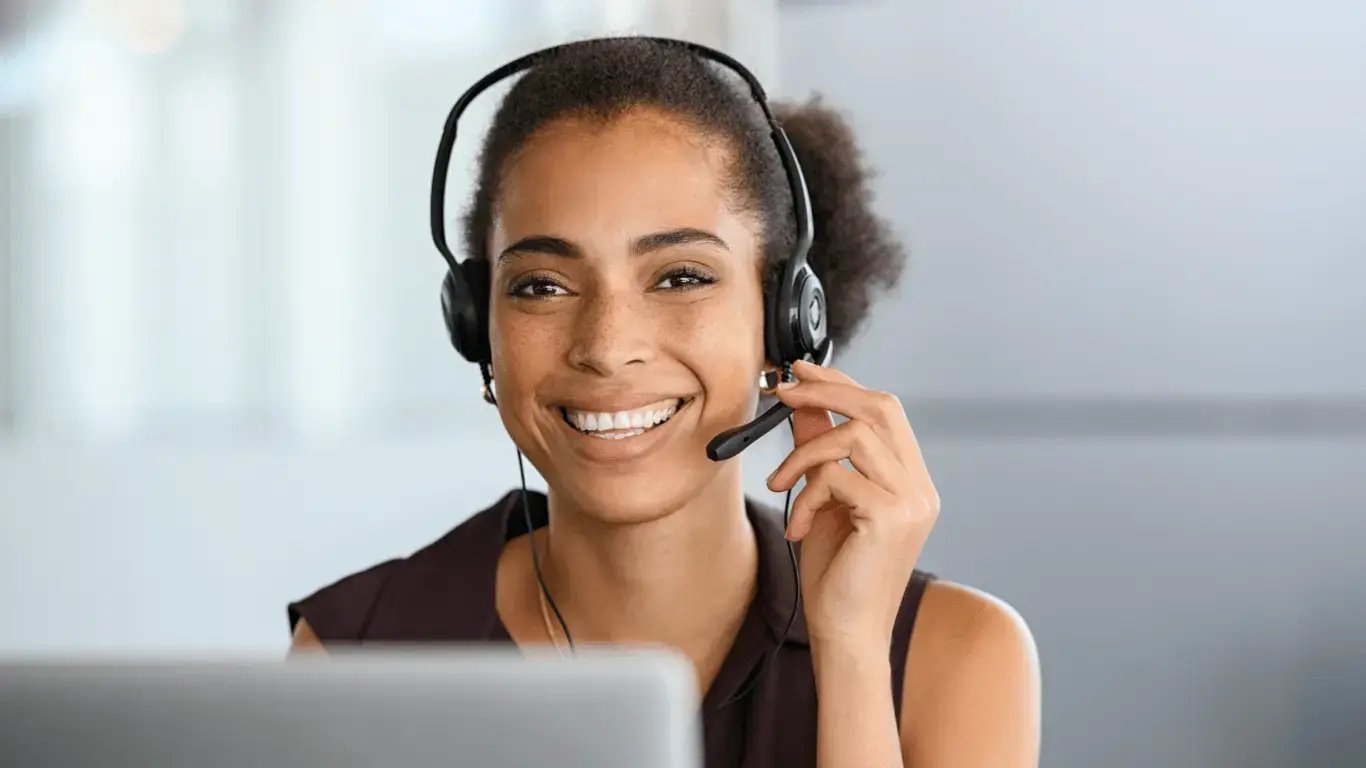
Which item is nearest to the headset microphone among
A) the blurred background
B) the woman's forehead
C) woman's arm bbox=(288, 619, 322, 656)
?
the woman's forehead

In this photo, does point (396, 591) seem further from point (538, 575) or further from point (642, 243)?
point (642, 243)

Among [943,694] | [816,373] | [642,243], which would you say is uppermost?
[642,243]

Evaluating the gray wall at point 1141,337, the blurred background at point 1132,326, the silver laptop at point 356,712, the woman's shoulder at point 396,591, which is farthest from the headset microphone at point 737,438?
the gray wall at point 1141,337

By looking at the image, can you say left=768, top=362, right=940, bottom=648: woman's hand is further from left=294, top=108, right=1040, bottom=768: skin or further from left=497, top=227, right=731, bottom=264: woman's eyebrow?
left=497, top=227, right=731, bottom=264: woman's eyebrow

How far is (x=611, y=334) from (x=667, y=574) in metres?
0.28

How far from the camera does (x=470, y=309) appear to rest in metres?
1.38

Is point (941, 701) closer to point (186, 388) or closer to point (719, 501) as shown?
point (719, 501)

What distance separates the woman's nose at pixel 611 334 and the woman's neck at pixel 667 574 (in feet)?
0.58

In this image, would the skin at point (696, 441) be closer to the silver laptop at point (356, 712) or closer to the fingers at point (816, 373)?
the fingers at point (816, 373)

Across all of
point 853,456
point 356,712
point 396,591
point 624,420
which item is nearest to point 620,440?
point 624,420

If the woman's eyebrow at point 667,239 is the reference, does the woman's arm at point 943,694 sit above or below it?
below

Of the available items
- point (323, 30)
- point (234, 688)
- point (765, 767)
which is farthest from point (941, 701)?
point (323, 30)

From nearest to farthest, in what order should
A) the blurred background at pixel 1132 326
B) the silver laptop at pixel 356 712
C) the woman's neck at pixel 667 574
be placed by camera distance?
the silver laptop at pixel 356 712
the woman's neck at pixel 667 574
the blurred background at pixel 1132 326

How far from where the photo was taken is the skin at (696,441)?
1207 millimetres
